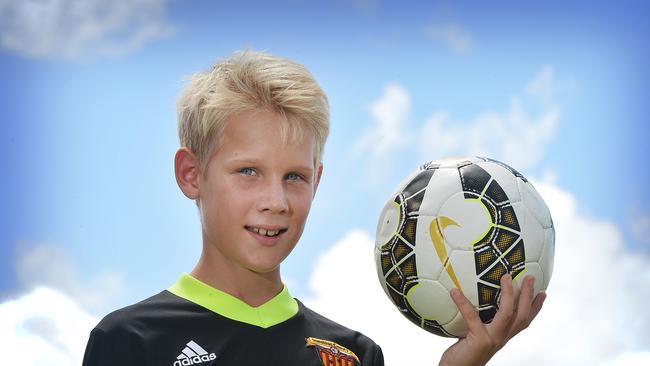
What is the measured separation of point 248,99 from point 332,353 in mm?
1523

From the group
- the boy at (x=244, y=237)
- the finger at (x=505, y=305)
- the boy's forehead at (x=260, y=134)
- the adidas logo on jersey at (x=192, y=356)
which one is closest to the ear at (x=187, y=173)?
the boy at (x=244, y=237)

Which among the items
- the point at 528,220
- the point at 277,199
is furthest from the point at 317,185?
the point at 528,220

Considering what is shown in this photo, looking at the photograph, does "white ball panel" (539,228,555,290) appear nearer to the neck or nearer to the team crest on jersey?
the team crest on jersey

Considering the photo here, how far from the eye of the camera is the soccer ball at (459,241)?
4.05 metres

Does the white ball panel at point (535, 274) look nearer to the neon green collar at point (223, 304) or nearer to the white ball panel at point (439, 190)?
the white ball panel at point (439, 190)

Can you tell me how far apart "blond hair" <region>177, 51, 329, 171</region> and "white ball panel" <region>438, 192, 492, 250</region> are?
80 centimetres

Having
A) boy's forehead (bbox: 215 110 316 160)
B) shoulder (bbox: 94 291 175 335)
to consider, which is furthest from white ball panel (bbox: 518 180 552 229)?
shoulder (bbox: 94 291 175 335)

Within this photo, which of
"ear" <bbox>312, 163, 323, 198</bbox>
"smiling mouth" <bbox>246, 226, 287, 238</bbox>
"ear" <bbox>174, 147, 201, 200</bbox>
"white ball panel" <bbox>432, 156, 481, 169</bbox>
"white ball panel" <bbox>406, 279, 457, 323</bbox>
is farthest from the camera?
"ear" <bbox>312, 163, 323, 198</bbox>

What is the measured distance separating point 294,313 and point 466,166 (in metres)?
1.29

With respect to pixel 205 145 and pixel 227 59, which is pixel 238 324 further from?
pixel 227 59

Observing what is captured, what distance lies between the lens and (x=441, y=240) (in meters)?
4.10

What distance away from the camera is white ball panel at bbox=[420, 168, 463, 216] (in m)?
4.18

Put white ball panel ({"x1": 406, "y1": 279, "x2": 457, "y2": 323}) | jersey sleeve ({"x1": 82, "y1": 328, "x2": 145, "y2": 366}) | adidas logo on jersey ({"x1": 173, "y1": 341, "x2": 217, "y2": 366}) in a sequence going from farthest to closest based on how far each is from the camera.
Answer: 1. white ball panel ({"x1": 406, "y1": 279, "x2": 457, "y2": 323})
2. adidas logo on jersey ({"x1": 173, "y1": 341, "x2": 217, "y2": 366})
3. jersey sleeve ({"x1": 82, "y1": 328, "x2": 145, "y2": 366})

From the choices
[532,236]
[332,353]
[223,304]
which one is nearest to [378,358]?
[332,353]
